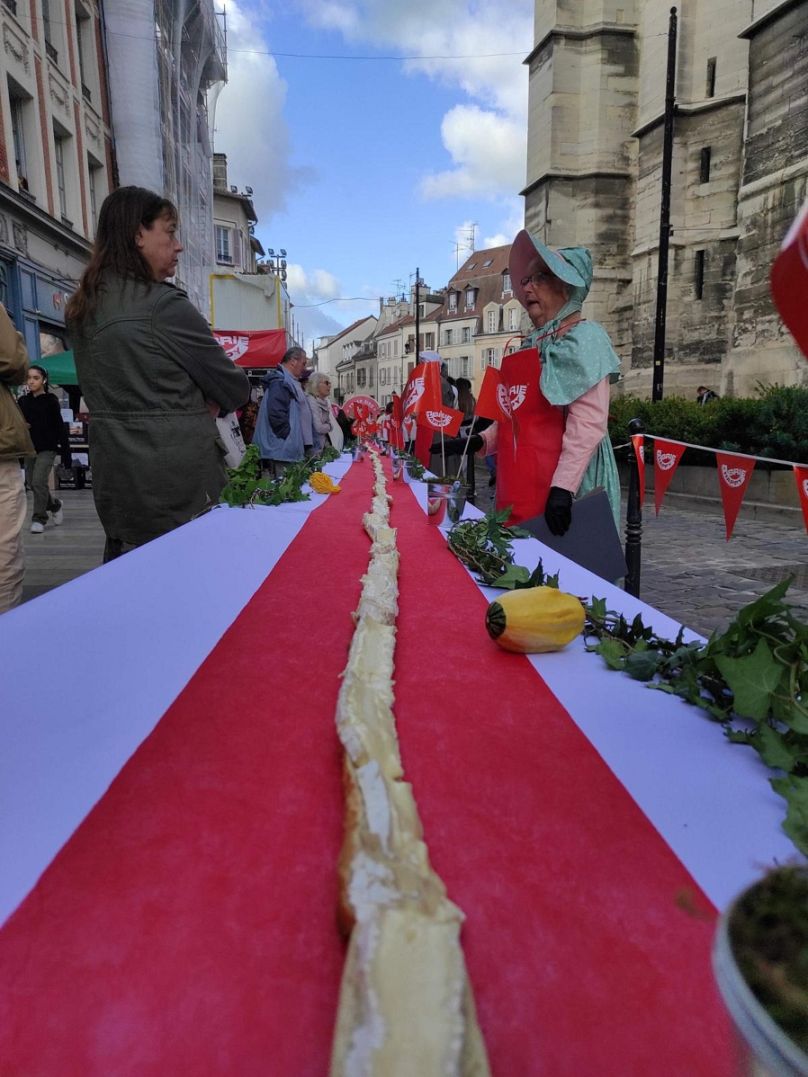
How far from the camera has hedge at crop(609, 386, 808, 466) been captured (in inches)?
347

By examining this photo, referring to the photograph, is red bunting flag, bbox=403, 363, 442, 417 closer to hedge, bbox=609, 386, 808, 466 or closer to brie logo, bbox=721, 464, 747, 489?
brie logo, bbox=721, 464, 747, 489

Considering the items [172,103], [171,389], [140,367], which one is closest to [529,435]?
[171,389]

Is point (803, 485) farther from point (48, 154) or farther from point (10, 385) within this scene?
point (48, 154)

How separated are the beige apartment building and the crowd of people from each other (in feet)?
35.0

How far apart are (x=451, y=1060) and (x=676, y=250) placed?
69.3ft

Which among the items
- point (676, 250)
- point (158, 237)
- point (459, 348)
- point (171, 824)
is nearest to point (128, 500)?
point (158, 237)

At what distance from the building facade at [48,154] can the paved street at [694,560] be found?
25.4 ft

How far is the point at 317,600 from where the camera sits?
2105mm

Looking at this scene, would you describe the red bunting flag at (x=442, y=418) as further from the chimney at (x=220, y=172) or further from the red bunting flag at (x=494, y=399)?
the chimney at (x=220, y=172)

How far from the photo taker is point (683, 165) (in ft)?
59.7

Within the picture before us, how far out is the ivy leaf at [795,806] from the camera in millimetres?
882


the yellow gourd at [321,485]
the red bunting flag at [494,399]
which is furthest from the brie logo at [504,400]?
the yellow gourd at [321,485]

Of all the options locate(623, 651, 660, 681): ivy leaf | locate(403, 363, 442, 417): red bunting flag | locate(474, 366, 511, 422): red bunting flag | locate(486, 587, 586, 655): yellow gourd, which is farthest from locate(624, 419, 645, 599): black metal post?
locate(623, 651, 660, 681): ivy leaf

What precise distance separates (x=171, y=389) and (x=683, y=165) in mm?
20174
